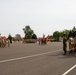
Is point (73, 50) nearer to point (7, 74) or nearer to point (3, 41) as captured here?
point (7, 74)

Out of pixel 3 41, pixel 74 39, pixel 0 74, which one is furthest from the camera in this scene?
pixel 3 41

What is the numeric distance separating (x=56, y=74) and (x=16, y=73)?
1.68m

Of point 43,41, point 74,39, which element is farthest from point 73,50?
point 43,41

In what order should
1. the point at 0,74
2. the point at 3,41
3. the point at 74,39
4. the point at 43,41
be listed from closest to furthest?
the point at 0,74, the point at 74,39, the point at 3,41, the point at 43,41

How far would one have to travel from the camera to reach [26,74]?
11156 millimetres

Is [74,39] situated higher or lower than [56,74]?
higher

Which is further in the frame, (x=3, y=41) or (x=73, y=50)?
(x=3, y=41)

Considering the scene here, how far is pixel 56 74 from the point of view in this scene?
1130 centimetres

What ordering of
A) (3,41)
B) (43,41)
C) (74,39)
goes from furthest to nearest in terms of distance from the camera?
(43,41) → (3,41) → (74,39)

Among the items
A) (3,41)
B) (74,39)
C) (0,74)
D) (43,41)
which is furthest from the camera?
(43,41)

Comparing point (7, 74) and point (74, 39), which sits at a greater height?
point (74, 39)

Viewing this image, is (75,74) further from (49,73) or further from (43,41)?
(43,41)

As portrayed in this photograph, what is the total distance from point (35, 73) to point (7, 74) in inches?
47.5

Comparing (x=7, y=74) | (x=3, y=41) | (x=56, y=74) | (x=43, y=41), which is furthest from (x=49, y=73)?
(x=43, y=41)
